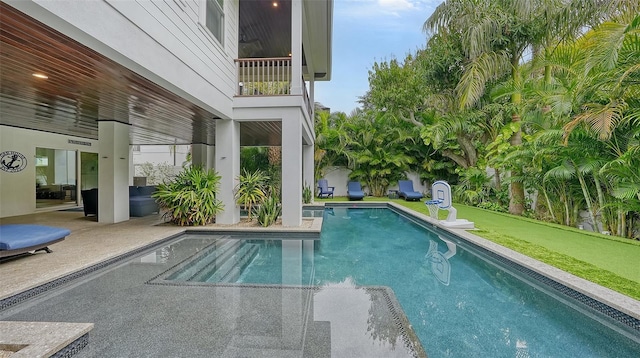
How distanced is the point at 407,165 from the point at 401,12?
11604mm

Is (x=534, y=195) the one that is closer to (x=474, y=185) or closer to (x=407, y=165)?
(x=474, y=185)

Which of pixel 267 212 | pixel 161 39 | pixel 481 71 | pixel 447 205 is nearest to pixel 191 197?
pixel 267 212

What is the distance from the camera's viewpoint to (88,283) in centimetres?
423

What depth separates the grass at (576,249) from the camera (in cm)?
410

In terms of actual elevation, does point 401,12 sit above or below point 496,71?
above

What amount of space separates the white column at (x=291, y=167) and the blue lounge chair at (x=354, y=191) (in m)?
7.31

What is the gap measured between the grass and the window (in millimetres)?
7940

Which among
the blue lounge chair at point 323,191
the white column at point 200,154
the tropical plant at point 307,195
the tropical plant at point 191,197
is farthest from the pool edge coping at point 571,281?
the white column at point 200,154

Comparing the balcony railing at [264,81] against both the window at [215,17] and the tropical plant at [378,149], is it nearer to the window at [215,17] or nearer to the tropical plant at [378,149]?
the window at [215,17]

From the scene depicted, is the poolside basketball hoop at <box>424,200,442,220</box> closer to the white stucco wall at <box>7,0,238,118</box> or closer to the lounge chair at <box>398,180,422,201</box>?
the lounge chair at <box>398,180,422,201</box>

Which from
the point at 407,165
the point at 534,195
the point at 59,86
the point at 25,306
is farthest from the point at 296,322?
the point at 407,165

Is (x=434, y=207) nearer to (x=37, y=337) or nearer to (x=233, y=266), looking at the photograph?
(x=233, y=266)

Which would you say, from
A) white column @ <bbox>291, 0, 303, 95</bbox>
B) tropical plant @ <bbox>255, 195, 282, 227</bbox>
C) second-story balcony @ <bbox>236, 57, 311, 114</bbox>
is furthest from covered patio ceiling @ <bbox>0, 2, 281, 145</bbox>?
tropical plant @ <bbox>255, 195, 282, 227</bbox>

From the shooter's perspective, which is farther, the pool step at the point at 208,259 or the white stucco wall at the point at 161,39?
the pool step at the point at 208,259
